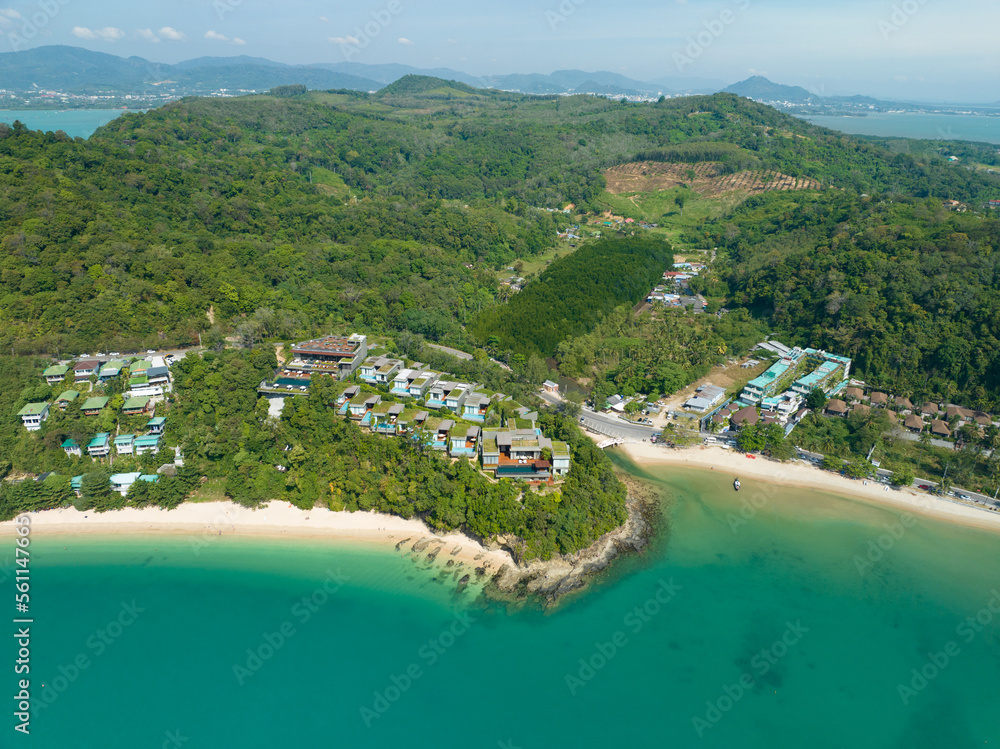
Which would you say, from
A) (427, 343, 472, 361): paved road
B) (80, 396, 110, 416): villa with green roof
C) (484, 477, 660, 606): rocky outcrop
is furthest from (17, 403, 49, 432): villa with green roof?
(484, 477, 660, 606): rocky outcrop

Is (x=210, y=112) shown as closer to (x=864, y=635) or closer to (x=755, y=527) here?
(x=755, y=527)

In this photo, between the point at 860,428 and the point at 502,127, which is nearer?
the point at 860,428

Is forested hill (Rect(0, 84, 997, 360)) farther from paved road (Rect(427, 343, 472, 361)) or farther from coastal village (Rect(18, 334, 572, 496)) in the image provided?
coastal village (Rect(18, 334, 572, 496))

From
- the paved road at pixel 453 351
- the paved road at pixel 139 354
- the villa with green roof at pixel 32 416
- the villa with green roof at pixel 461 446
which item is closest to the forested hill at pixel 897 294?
the paved road at pixel 453 351

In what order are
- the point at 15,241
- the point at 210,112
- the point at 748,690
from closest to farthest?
1. the point at 748,690
2. the point at 15,241
3. the point at 210,112

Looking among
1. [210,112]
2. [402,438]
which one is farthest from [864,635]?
[210,112]

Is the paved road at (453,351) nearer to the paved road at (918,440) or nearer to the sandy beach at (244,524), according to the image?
the sandy beach at (244,524)
